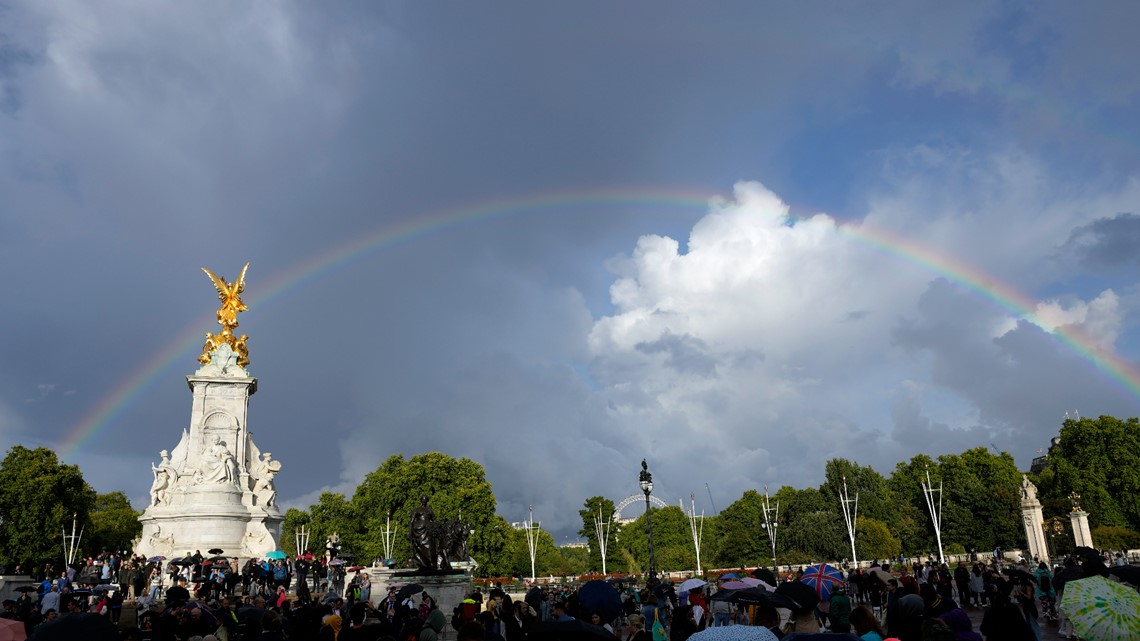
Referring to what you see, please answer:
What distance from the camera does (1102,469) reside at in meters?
68.1

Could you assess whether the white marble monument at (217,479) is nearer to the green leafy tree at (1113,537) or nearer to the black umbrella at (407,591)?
the black umbrella at (407,591)

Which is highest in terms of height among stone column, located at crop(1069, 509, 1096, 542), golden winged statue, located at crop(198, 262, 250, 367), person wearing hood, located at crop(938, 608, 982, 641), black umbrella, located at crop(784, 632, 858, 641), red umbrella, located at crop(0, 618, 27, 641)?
golden winged statue, located at crop(198, 262, 250, 367)

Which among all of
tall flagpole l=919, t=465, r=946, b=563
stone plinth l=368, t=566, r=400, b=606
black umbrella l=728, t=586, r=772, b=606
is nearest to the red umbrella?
black umbrella l=728, t=586, r=772, b=606

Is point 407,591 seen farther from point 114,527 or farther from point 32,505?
point 114,527

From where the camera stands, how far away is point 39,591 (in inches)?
953

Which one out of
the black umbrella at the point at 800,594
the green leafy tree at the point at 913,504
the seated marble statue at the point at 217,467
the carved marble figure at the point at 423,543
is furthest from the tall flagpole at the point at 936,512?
the black umbrella at the point at 800,594

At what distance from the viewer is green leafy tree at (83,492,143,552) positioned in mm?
79725

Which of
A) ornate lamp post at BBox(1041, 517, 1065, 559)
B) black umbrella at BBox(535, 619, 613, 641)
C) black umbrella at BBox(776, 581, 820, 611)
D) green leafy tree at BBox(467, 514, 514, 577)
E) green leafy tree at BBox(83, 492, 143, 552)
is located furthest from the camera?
green leafy tree at BBox(83, 492, 143, 552)

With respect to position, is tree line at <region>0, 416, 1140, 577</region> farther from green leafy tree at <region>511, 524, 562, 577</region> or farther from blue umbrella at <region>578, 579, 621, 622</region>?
blue umbrella at <region>578, 579, 621, 622</region>

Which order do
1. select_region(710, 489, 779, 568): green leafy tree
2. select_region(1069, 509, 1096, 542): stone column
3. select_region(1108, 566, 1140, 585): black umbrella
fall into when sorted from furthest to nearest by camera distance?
select_region(710, 489, 779, 568): green leafy tree
select_region(1069, 509, 1096, 542): stone column
select_region(1108, 566, 1140, 585): black umbrella

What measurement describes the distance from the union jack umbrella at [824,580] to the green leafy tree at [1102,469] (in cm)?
6708

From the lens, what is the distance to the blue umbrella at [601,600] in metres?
11.8

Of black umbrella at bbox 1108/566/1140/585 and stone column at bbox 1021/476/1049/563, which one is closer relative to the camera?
black umbrella at bbox 1108/566/1140/585

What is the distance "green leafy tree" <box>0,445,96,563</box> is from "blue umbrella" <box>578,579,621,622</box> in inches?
2400
